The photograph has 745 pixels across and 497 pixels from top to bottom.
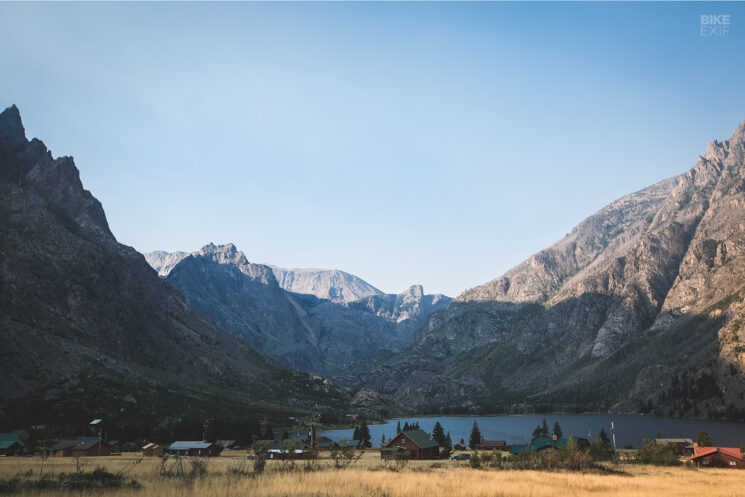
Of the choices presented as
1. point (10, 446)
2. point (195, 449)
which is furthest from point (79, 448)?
point (195, 449)

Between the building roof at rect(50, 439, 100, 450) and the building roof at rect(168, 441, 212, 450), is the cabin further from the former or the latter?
the building roof at rect(50, 439, 100, 450)

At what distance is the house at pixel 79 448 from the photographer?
280 ft

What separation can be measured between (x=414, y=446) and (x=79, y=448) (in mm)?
58100

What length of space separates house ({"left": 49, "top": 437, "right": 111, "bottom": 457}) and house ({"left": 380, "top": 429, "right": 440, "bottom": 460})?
161 feet

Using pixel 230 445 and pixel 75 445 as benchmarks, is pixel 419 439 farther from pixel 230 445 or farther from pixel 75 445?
pixel 75 445

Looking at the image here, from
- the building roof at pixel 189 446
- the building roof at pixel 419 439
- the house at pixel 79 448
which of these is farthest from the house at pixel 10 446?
the building roof at pixel 419 439

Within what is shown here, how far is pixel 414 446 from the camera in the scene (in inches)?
3501

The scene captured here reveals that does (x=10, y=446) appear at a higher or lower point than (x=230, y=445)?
higher

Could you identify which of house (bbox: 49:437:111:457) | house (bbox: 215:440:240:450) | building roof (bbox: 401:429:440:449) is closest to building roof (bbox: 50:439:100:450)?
house (bbox: 49:437:111:457)

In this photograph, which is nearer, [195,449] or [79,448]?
[79,448]

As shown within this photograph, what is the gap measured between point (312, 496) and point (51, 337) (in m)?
183

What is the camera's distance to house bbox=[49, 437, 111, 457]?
85.2m

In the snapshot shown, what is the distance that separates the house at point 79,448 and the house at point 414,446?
49.0 m

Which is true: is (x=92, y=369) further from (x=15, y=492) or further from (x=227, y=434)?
(x=15, y=492)
